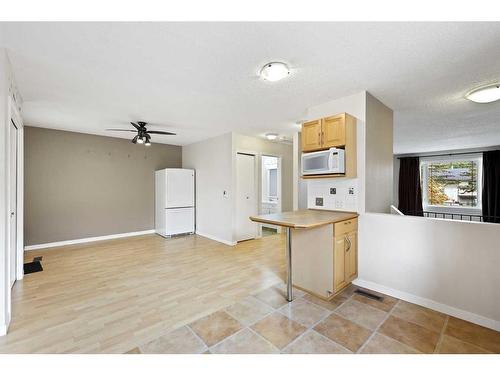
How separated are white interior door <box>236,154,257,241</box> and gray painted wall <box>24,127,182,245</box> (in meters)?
2.39

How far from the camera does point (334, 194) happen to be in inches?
116

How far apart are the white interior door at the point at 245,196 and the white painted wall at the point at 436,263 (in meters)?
2.65

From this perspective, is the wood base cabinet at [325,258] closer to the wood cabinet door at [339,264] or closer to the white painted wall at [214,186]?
the wood cabinet door at [339,264]

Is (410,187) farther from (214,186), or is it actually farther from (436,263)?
(214,186)

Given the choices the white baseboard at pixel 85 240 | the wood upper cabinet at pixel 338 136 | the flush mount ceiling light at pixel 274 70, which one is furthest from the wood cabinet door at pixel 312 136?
the white baseboard at pixel 85 240

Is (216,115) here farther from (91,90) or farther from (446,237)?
(446,237)

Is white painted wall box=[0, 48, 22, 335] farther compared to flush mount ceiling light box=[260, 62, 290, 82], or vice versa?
flush mount ceiling light box=[260, 62, 290, 82]

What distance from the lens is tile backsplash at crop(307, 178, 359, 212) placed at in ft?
9.06

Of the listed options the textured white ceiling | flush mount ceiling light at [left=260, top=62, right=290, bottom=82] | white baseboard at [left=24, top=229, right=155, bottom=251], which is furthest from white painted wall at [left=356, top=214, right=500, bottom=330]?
white baseboard at [left=24, top=229, right=155, bottom=251]

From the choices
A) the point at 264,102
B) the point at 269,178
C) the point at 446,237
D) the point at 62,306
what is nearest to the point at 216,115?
the point at 264,102

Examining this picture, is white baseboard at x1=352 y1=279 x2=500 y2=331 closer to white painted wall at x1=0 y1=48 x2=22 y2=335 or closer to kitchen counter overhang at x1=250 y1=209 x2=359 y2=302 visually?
kitchen counter overhang at x1=250 y1=209 x2=359 y2=302

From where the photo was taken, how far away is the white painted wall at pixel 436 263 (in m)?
1.91

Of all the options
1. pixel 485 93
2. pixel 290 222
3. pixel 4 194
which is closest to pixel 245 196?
pixel 290 222

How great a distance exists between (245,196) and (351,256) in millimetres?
2769
